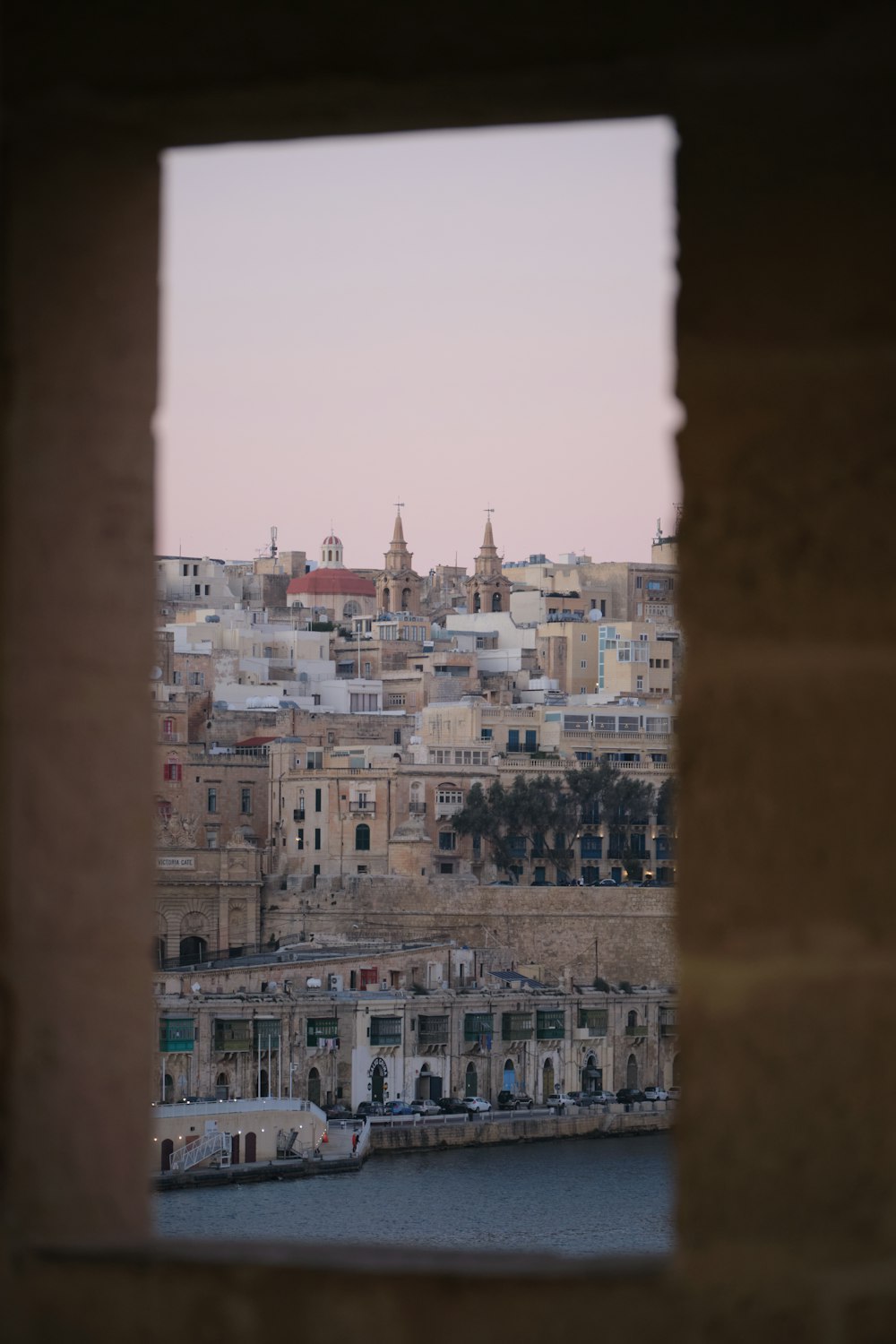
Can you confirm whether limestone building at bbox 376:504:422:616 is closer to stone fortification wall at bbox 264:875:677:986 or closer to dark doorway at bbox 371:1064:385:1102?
stone fortification wall at bbox 264:875:677:986

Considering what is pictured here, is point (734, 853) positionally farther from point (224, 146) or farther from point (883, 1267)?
point (224, 146)

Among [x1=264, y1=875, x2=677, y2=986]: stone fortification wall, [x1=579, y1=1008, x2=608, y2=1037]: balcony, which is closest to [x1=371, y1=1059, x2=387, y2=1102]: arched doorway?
[x1=579, y1=1008, x2=608, y2=1037]: balcony

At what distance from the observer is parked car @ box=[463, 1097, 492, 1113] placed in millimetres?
15102

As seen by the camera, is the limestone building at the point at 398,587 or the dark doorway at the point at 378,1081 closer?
the dark doorway at the point at 378,1081

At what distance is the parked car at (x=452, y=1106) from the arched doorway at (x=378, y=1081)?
46cm

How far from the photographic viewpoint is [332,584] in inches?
1141

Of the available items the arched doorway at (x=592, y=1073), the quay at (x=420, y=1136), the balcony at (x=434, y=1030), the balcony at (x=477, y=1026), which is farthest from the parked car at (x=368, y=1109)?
the arched doorway at (x=592, y=1073)

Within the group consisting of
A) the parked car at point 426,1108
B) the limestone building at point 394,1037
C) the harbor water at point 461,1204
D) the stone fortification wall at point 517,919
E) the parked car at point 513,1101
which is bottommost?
the harbor water at point 461,1204

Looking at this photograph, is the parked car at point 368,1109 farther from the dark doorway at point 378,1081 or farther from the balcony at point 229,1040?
the balcony at point 229,1040

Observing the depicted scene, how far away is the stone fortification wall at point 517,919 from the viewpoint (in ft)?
57.7

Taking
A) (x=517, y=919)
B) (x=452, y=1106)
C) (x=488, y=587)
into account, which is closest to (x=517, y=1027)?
(x=452, y=1106)

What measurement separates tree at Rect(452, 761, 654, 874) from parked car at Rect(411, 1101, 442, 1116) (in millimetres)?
4056

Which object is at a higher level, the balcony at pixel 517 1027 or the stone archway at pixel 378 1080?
the balcony at pixel 517 1027

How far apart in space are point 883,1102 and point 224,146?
1.14 ft
